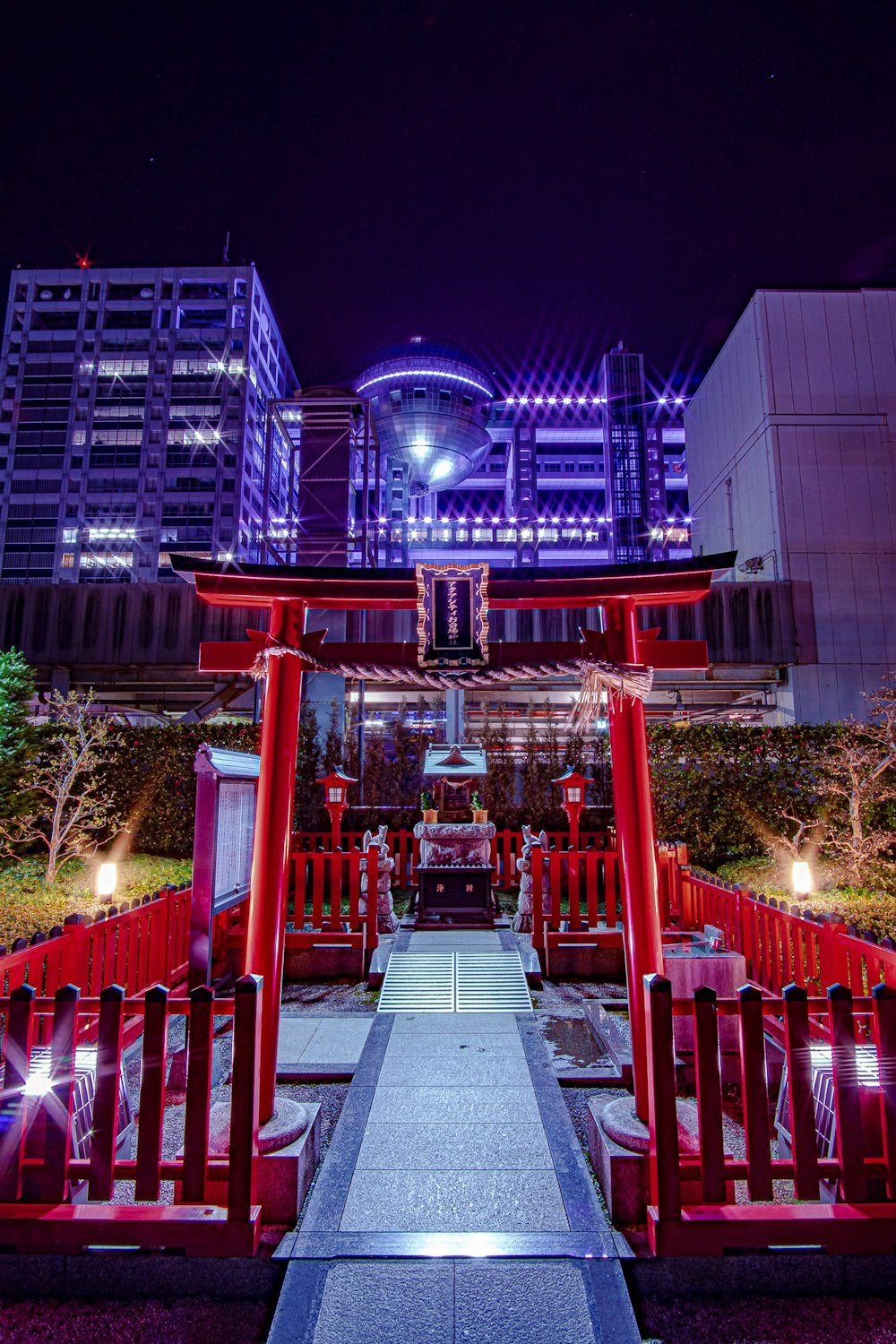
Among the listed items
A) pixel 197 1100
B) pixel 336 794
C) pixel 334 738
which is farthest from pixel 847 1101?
pixel 334 738

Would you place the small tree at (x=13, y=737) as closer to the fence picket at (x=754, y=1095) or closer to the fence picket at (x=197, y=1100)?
the fence picket at (x=197, y=1100)

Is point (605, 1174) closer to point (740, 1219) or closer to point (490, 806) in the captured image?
point (740, 1219)

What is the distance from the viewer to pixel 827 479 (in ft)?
64.8

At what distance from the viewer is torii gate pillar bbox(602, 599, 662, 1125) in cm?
496

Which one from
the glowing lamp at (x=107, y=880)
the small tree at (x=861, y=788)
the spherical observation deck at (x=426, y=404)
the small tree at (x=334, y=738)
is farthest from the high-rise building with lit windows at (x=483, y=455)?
the glowing lamp at (x=107, y=880)

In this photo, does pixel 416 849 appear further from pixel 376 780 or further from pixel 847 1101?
pixel 847 1101

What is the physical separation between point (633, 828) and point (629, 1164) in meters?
2.21

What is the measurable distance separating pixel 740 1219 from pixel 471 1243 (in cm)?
145

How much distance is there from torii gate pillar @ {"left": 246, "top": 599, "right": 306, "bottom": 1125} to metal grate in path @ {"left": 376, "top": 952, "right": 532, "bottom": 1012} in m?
2.87

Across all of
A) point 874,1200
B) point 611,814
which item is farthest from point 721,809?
point 874,1200

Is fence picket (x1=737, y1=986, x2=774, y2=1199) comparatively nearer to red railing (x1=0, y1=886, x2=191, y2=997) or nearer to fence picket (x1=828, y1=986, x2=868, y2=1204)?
fence picket (x1=828, y1=986, x2=868, y2=1204)

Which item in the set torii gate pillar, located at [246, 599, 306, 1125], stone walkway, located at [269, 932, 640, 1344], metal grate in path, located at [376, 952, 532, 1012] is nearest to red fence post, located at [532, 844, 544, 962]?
metal grate in path, located at [376, 952, 532, 1012]

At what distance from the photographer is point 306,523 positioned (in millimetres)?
22219

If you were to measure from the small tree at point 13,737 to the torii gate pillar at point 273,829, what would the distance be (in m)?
9.10
